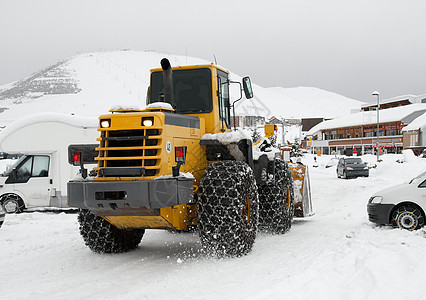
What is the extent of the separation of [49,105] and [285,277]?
357 ft

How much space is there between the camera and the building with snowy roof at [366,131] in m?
61.1

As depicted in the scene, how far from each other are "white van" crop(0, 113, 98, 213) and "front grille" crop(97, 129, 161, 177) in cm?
790

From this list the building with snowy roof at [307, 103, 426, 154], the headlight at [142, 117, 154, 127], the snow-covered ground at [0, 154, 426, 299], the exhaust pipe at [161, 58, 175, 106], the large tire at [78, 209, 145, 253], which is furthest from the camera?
the building with snowy roof at [307, 103, 426, 154]

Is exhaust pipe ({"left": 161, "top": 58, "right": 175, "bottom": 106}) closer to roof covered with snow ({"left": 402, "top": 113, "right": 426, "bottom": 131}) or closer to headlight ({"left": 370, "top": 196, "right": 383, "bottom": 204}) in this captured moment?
headlight ({"left": 370, "top": 196, "right": 383, "bottom": 204})

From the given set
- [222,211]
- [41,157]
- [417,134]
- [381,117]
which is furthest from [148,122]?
[381,117]

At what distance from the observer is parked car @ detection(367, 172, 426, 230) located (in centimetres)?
824

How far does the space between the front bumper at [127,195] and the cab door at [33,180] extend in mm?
8591

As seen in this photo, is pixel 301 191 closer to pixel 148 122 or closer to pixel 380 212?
pixel 380 212

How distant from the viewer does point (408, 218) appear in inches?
326

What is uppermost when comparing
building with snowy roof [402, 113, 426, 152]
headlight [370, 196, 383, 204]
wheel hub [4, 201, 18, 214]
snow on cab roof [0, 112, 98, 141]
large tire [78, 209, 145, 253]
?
building with snowy roof [402, 113, 426, 152]

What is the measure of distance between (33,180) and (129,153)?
924cm

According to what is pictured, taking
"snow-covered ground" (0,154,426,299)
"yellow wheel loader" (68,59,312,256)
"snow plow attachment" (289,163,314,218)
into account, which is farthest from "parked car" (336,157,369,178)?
"yellow wheel loader" (68,59,312,256)

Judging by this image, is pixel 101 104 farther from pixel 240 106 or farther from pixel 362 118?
pixel 240 106

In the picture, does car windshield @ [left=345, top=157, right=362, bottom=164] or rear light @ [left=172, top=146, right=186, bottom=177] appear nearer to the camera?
rear light @ [left=172, top=146, right=186, bottom=177]
